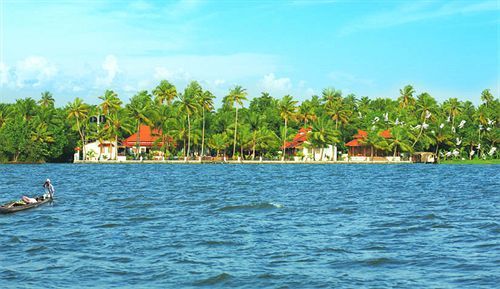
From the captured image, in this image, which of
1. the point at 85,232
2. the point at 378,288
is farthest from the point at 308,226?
the point at 378,288

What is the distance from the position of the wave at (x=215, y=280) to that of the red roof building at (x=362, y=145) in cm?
12062

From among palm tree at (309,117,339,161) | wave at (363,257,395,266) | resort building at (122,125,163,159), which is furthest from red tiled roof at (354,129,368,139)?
wave at (363,257,395,266)

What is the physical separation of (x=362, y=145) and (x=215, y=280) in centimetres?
12415

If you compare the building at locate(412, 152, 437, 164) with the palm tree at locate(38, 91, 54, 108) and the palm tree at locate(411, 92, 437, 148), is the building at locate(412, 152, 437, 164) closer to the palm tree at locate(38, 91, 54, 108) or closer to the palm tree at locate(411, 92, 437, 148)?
the palm tree at locate(411, 92, 437, 148)

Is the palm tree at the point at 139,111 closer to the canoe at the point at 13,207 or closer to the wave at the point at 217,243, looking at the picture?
the canoe at the point at 13,207

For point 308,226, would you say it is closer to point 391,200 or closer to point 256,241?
point 256,241

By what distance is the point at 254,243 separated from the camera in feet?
85.0

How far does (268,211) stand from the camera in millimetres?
38219

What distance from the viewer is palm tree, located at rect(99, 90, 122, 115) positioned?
13425 centimetres

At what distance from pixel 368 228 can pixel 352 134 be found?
123 metres

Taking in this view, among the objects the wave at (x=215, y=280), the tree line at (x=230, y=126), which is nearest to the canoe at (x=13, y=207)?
the wave at (x=215, y=280)

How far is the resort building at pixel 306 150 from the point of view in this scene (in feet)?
461

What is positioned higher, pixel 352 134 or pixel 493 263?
pixel 352 134

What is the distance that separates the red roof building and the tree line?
157cm
